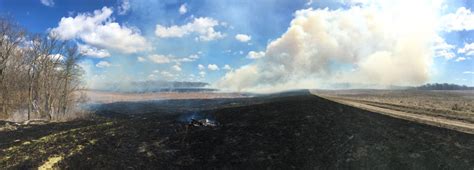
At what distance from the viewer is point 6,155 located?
23281 mm

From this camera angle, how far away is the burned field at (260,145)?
2040cm

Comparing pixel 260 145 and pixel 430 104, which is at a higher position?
pixel 430 104

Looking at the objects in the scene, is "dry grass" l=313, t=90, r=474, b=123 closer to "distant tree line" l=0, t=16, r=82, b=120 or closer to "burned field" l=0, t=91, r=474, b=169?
"burned field" l=0, t=91, r=474, b=169

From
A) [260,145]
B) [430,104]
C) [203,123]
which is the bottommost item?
[260,145]

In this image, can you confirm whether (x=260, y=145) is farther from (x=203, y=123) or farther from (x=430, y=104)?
(x=430, y=104)

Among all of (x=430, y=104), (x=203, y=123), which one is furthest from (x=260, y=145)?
(x=430, y=104)

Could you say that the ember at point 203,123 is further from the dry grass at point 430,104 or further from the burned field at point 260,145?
the dry grass at point 430,104

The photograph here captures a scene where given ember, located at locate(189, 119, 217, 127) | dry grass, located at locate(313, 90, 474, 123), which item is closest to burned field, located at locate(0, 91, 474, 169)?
ember, located at locate(189, 119, 217, 127)

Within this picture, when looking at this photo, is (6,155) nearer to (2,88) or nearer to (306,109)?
(306,109)

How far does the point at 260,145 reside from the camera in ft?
78.5

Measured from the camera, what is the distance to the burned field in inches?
803

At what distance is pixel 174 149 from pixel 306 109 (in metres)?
13.3

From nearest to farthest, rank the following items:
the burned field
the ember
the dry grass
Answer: the burned field → the ember → the dry grass

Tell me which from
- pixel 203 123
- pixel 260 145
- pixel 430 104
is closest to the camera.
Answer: pixel 260 145
